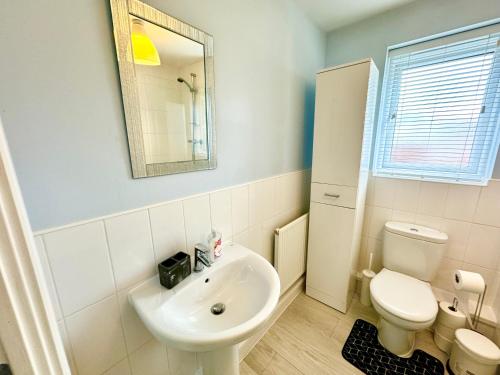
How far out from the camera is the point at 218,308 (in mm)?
914

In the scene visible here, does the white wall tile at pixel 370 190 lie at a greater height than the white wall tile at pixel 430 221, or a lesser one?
greater

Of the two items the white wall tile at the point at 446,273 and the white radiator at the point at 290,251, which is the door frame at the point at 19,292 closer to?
the white radiator at the point at 290,251

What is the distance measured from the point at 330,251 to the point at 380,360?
0.73 metres

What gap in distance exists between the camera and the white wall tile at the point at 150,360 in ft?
2.75

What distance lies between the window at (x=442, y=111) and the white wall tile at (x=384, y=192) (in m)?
0.06

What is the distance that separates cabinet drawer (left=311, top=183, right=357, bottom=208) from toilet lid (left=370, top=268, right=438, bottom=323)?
0.58m

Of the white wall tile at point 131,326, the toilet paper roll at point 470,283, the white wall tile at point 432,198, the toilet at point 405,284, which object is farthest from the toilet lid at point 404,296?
the white wall tile at point 131,326

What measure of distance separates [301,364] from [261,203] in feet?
3.52

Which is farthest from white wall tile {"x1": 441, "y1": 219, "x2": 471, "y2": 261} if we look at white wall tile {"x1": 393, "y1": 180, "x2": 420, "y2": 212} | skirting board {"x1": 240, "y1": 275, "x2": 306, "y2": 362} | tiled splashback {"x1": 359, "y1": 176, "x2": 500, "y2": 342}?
skirting board {"x1": 240, "y1": 275, "x2": 306, "y2": 362}

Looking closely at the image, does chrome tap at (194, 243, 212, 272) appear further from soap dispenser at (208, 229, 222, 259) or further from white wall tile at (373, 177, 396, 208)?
white wall tile at (373, 177, 396, 208)

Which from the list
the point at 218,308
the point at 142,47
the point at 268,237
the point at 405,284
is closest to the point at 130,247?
the point at 218,308

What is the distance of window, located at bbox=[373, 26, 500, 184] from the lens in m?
1.33

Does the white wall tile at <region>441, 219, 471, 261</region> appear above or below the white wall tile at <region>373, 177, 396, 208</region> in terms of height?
below

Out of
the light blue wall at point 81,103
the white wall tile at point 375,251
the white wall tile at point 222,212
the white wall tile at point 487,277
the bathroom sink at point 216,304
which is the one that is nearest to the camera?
the light blue wall at point 81,103
